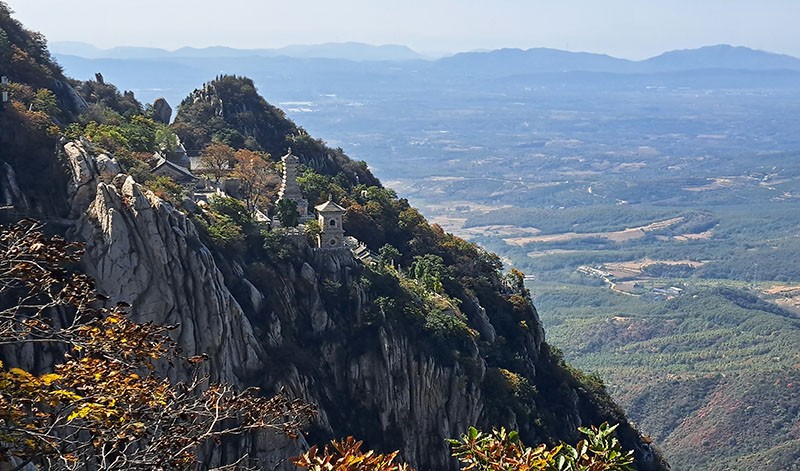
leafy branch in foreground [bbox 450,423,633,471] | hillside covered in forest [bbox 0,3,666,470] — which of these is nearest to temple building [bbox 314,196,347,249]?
hillside covered in forest [bbox 0,3,666,470]

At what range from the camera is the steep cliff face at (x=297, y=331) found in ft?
90.9

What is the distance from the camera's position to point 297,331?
1318 inches

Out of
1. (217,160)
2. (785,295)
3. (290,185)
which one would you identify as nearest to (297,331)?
(290,185)

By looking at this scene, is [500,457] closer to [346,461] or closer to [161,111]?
[346,461]

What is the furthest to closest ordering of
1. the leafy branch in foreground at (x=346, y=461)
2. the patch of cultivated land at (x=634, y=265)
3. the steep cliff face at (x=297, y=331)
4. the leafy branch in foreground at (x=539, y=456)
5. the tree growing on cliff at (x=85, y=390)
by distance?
1. the patch of cultivated land at (x=634, y=265)
2. the steep cliff face at (x=297, y=331)
3. the leafy branch in foreground at (x=539, y=456)
4. the leafy branch in foreground at (x=346, y=461)
5. the tree growing on cliff at (x=85, y=390)

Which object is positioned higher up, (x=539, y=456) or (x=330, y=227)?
(x=539, y=456)

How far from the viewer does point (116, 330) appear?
9.26 meters

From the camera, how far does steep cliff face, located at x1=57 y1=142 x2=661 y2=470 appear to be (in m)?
27.7

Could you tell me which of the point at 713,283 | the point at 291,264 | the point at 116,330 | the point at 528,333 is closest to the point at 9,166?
the point at 291,264

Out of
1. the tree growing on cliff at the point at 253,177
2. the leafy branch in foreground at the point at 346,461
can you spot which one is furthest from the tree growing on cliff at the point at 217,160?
the leafy branch in foreground at the point at 346,461

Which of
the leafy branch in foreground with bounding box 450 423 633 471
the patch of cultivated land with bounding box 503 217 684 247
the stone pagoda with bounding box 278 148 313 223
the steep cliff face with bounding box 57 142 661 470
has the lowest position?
the patch of cultivated land with bounding box 503 217 684 247

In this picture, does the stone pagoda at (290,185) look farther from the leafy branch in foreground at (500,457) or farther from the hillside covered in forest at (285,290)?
the leafy branch in foreground at (500,457)

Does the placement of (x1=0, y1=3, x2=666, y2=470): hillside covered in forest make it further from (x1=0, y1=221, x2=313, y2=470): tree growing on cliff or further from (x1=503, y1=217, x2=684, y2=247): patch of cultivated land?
(x1=503, y1=217, x2=684, y2=247): patch of cultivated land

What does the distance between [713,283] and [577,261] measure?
25340 millimetres
